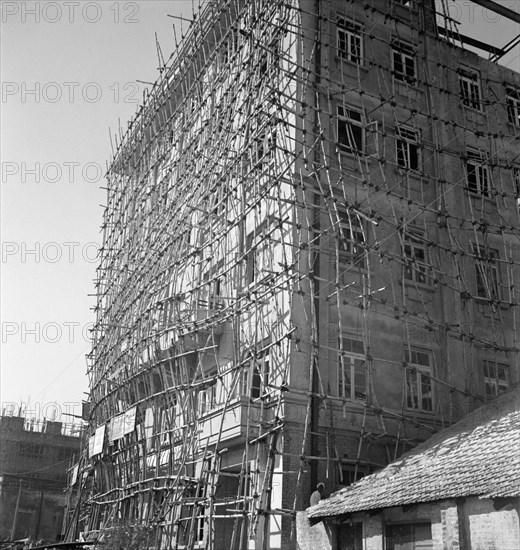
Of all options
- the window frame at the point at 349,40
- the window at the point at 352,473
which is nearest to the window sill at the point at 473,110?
the window frame at the point at 349,40

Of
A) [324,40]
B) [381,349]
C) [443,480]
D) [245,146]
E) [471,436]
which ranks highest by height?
[324,40]

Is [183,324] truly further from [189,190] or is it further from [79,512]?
[79,512]

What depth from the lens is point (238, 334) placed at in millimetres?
17125

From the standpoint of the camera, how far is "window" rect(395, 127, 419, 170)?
19594 mm

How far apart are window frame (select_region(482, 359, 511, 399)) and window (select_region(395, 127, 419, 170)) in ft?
18.5

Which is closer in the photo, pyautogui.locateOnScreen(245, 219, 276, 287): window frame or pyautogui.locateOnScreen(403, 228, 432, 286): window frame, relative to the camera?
pyautogui.locateOnScreen(245, 219, 276, 287): window frame

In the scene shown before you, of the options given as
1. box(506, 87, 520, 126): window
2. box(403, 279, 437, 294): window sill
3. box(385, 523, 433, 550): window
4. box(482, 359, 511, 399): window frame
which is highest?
box(506, 87, 520, 126): window

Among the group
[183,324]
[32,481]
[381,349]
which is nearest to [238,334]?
[183,324]

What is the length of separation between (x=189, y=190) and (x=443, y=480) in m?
13.9

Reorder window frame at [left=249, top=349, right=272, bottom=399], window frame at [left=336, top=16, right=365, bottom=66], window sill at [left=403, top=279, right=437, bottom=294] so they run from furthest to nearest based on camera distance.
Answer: window frame at [left=336, top=16, right=365, bottom=66] < window sill at [left=403, top=279, right=437, bottom=294] < window frame at [left=249, top=349, right=272, bottom=399]

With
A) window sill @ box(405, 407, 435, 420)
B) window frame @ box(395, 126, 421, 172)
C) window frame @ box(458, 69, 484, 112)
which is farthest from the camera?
window frame @ box(458, 69, 484, 112)

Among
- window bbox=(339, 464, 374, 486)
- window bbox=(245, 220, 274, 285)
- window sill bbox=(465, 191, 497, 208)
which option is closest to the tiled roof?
window bbox=(339, 464, 374, 486)

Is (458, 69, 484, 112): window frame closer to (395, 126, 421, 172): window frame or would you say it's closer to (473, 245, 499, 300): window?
(395, 126, 421, 172): window frame

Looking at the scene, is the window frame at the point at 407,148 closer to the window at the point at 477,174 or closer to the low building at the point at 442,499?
the window at the point at 477,174
